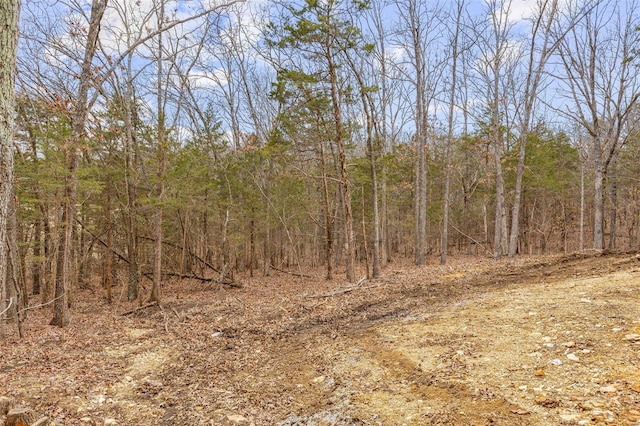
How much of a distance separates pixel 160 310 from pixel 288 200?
26.5 ft

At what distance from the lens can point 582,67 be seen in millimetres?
15758

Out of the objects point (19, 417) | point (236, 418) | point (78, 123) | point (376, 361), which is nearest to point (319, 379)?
point (376, 361)

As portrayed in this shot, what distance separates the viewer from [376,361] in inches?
187

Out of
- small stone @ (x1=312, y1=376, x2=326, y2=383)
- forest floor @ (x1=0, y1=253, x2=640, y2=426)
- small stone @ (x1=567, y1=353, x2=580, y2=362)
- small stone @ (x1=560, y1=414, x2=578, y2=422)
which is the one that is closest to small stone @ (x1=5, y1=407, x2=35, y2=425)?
forest floor @ (x1=0, y1=253, x2=640, y2=426)

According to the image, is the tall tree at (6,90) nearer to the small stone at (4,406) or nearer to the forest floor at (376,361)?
the small stone at (4,406)

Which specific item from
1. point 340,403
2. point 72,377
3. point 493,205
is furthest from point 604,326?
point 493,205

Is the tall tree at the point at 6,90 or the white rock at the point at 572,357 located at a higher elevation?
the tall tree at the point at 6,90

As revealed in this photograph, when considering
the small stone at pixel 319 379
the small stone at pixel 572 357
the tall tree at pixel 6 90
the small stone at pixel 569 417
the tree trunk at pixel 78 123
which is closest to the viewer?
the tall tree at pixel 6 90

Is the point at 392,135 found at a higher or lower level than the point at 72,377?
higher

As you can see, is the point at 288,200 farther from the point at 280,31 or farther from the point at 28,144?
the point at 28,144

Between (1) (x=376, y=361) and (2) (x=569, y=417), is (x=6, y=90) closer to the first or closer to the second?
(1) (x=376, y=361)

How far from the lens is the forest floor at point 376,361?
339 cm

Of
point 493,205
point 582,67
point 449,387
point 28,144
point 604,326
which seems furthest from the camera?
point 493,205

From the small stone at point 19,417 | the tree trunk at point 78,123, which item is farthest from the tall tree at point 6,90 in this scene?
the tree trunk at point 78,123
